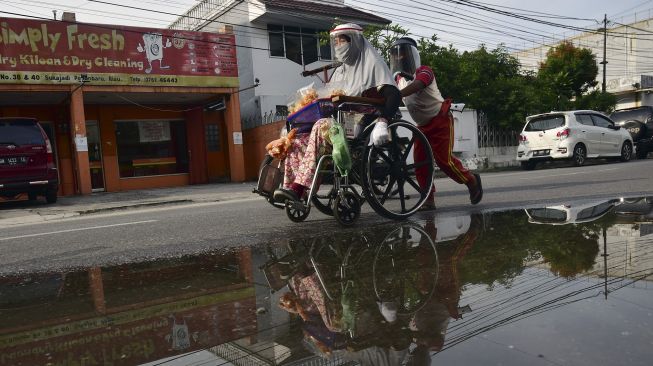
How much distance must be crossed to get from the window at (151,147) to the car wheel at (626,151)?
15.1m

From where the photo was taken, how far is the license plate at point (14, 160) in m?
10.0

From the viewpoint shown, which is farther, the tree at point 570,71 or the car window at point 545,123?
the tree at point 570,71

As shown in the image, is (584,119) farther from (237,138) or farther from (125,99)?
(125,99)

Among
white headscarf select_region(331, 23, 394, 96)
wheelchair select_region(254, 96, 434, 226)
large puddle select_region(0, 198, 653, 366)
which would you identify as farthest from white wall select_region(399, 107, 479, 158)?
large puddle select_region(0, 198, 653, 366)

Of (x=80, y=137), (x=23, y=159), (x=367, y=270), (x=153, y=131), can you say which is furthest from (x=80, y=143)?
(x=367, y=270)

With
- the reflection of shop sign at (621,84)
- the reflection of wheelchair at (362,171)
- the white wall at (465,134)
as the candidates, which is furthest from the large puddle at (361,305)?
the reflection of shop sign at (621,84)

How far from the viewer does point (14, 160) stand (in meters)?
10.1

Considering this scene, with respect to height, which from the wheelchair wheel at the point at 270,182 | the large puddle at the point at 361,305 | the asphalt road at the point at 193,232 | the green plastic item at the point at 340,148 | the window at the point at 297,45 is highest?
the window at the point at 297,45

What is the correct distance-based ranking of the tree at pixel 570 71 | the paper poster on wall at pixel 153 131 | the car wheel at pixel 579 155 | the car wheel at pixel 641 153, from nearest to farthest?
the car wheel at pixel 579 155, the car wheel at pixel 641 153, the paper poster on wall at pixel 153 131, the tree at pixel 570 71

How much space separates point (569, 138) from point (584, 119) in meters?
1.01

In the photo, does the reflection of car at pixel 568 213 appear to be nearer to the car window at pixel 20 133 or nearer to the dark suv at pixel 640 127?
the car window at pixel 20 133

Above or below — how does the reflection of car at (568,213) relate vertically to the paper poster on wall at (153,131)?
below

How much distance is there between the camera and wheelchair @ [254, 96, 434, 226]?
14.0 feet

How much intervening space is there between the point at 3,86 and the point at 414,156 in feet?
41.6
